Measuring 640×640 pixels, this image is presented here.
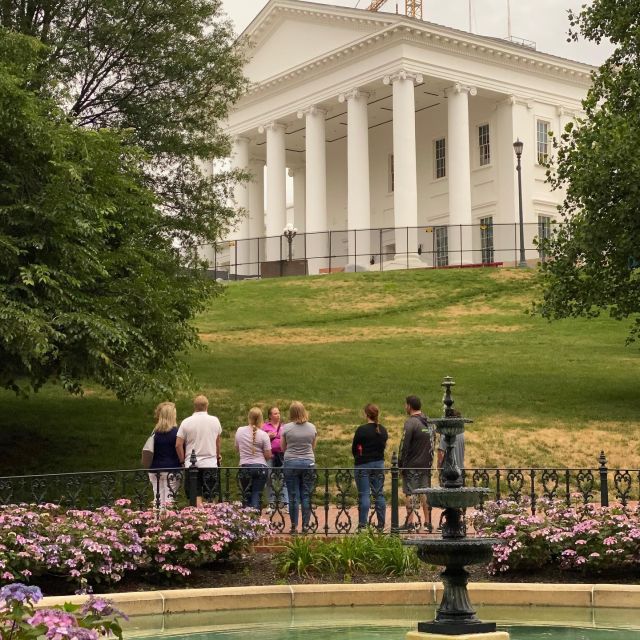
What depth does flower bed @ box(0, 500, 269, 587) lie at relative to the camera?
1168 cm

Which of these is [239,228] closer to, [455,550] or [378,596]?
[378,596]

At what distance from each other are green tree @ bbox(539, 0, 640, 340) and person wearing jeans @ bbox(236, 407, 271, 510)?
468 inches

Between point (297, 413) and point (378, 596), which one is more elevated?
point (297, 413)

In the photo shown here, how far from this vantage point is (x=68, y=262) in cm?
1703

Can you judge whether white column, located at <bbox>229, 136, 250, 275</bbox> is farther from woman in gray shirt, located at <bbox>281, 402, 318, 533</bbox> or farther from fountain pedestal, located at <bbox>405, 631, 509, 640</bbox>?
fountain pedestal, located at <bbox>405, 631, 509, 640</bbox>

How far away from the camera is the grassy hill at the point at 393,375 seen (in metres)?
21.5

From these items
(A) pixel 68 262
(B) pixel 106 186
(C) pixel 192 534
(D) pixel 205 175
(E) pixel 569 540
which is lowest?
(E) pixel 569 540

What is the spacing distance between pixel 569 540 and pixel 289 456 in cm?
401

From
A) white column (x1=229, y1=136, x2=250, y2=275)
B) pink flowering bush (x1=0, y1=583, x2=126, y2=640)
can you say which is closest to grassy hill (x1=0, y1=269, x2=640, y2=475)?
pink flowering bush (x1=0, y1=583, x2=126, y2=640)

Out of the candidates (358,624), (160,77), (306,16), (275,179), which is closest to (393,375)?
(160,77)

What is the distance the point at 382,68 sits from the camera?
185 feet

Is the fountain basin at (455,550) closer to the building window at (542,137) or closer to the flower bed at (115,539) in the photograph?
the flower bed at (115,539)

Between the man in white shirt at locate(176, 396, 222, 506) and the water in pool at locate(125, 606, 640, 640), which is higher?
the man in white shirt at locate(176, 396, 222, 506)

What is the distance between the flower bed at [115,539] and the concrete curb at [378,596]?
36.1 inches
